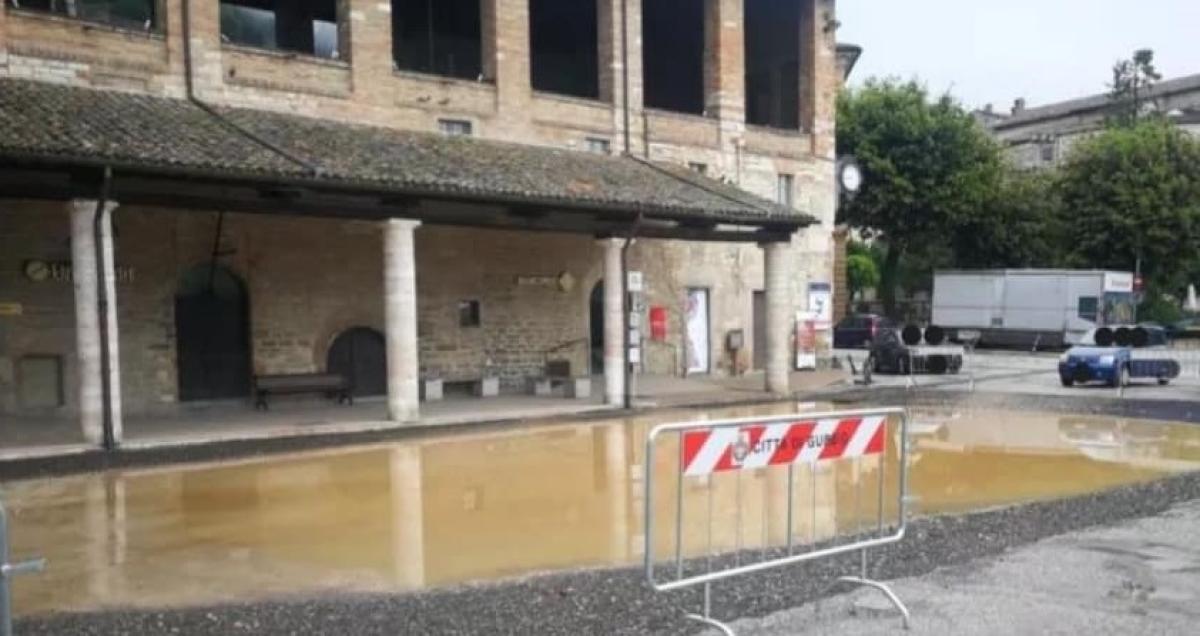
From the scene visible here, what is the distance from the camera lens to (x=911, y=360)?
2608cm

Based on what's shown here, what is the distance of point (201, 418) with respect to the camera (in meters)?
16.1

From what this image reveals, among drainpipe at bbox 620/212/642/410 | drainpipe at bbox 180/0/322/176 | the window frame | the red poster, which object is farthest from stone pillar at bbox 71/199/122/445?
the red poster

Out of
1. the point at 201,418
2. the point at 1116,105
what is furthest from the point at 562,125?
the point at 1116,105

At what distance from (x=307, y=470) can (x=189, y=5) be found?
961 cm

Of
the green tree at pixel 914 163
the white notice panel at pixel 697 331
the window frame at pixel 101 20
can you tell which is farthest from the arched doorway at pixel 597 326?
the green tree at pixel 914 163

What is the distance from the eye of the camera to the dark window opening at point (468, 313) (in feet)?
68.9

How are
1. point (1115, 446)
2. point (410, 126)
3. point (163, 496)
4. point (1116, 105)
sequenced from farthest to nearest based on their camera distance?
1. point (1116, 105)
2. point (410, 126)
3. point (1115, 446)
4. point (163, 496)

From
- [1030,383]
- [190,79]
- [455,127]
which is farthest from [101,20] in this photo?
[1030,383]

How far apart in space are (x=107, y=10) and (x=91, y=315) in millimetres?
6901

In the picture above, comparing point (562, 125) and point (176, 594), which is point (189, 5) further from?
point (176, 594)

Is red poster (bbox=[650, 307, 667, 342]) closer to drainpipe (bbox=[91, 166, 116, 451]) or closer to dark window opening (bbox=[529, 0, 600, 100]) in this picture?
dark window opening (bbox=[529, 0, 600, 100])

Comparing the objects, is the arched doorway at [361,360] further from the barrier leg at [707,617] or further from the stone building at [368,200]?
the barrier leg at [707,617]

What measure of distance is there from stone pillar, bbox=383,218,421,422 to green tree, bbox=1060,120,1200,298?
33.6m

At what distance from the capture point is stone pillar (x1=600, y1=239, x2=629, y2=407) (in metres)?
18.5
